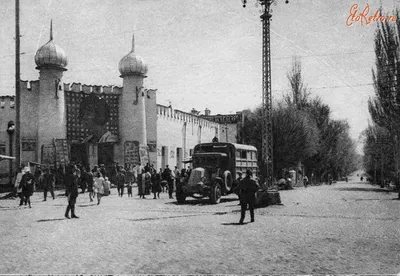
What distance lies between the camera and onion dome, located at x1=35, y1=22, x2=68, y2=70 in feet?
95.1

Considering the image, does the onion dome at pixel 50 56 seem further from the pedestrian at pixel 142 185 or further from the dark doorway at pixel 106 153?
the pedestrian at pixel 142 185

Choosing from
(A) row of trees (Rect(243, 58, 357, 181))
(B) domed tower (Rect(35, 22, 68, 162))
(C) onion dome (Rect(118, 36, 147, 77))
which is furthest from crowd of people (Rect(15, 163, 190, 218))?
(A) row of trees (Rect(243, 58, 357, 181))

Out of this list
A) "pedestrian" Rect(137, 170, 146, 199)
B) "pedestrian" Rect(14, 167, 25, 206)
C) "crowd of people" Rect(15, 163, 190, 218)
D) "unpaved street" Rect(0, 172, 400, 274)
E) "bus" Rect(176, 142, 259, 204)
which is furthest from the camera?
"pedestrian" Rect(137, 170, 146, 199)

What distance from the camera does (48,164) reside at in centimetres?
2872

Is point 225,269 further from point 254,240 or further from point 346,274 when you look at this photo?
point 254,240

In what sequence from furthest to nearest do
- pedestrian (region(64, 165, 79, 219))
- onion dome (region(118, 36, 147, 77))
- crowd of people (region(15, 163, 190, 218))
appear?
onion dome (region(118, 36, 147, 77))
crowd of people (region(15, 163, 190, 218))
pedestrian (region(64, 165, 79, 219))

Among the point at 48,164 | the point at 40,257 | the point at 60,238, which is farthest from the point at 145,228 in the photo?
the point at 48,164

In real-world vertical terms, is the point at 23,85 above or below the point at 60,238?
above

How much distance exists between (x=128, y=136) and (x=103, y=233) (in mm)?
22885

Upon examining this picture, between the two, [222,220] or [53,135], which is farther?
[53,135]

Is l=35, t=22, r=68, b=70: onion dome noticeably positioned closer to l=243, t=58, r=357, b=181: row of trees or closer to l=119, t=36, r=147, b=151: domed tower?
l=119, t=36, r=147, b=151: domed tower

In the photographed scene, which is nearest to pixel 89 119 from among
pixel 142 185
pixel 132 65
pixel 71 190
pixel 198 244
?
pixel 132 65

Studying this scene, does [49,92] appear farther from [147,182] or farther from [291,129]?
[291,129]

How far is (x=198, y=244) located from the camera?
337 inches
